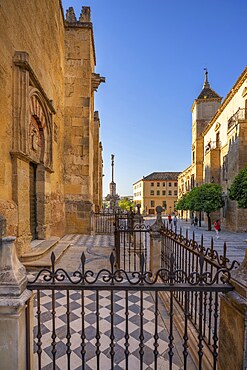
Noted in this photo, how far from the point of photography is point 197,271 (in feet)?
6.23

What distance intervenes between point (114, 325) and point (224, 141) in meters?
22.9

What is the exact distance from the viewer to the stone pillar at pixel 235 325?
1.55 meters

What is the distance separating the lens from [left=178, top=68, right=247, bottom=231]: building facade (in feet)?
56.6

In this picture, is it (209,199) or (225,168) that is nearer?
(209,199)

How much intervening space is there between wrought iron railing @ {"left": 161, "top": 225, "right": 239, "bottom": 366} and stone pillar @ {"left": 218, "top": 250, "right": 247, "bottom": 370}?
0.22ft

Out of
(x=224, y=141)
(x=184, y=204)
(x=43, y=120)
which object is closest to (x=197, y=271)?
(x=43, y=120)

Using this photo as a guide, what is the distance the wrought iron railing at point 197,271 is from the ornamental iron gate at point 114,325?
0.09ft

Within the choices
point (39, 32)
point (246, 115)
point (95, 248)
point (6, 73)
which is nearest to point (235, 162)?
point (246, 115)

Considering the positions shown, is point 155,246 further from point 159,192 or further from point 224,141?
point 159,192

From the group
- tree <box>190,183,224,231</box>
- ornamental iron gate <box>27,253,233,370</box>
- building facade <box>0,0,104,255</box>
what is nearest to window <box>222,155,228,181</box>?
tree <box>190,183,224,231</box>

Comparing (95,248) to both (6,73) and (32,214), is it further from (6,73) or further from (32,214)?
(6,73)

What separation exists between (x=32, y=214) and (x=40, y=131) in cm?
263

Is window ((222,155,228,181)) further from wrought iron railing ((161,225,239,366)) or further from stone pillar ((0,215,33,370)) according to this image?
stone pillar ((0,215,33,370))

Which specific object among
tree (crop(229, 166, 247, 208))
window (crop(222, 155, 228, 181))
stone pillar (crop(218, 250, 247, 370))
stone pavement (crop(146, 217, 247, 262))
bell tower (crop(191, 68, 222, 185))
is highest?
bell tower (crop(191, 68, 222, 185))
